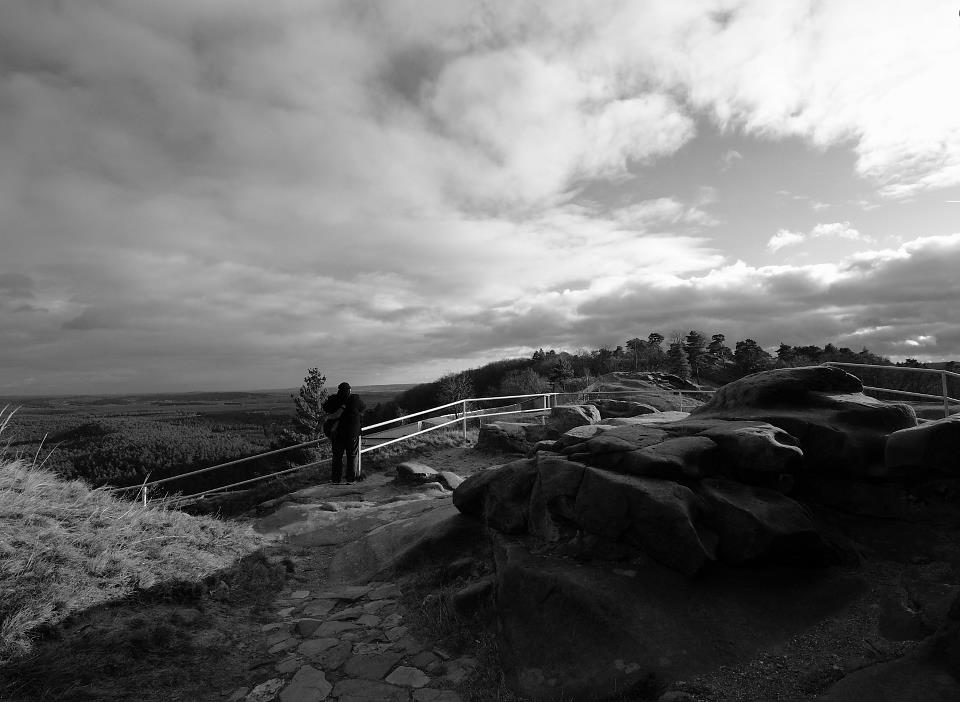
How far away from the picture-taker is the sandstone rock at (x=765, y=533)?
4586 millimetres

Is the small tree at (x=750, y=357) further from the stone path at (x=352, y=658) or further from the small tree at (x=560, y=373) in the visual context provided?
the stone path at (x=352, y=658)

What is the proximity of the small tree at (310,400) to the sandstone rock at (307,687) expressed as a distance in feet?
95.7

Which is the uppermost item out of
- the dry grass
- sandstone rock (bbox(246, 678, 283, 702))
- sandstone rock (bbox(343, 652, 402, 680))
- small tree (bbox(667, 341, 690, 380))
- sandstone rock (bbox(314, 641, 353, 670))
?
Result: small tree (bbox(667, 341, 690, 380))

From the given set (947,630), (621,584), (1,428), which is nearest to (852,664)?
(947,630)

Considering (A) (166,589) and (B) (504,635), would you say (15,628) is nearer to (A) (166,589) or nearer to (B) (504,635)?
(A) (166,589)

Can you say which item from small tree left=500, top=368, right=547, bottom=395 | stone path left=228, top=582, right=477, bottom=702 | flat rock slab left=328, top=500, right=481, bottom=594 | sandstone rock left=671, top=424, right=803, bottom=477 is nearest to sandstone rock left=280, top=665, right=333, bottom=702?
stone path left=228, top=582, right=477, bottom=702

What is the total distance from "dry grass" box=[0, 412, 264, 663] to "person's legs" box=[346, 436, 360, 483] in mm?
3922

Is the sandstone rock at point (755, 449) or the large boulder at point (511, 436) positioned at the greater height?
the sandstone rock at point (755, 449)

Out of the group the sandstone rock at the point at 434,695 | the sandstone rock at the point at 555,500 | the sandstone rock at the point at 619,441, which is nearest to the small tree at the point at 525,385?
the sandstone rock at the point at 619,441

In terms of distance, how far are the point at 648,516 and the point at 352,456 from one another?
7.99m

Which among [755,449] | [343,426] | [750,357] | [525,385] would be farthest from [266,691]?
[750,357]

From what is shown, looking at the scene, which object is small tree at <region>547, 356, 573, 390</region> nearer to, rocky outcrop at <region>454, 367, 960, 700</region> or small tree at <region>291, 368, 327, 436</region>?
small tree at <region>291, 368, 327, 436</region>

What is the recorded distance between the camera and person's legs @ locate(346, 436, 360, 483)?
37.2ft

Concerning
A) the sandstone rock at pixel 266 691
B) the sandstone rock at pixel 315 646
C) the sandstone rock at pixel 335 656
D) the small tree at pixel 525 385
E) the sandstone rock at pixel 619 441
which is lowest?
the sandstone rock at pixel 335 656
